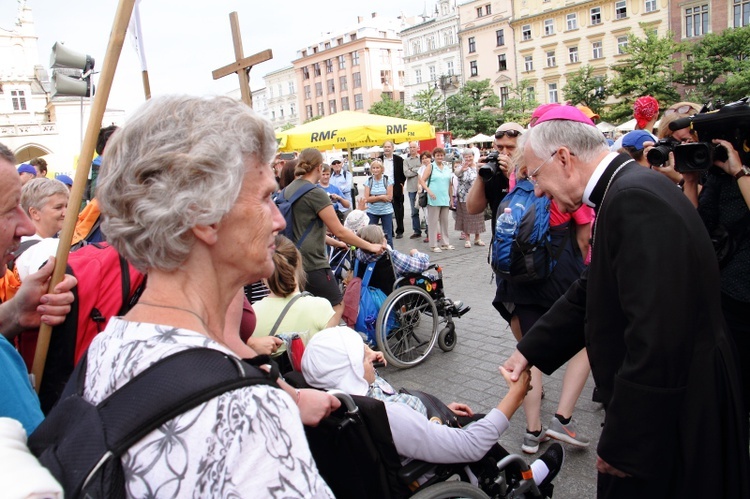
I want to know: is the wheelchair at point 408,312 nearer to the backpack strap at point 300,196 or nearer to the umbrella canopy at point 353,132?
the backpack strap at point 300,196

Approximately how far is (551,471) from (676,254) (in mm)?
1532

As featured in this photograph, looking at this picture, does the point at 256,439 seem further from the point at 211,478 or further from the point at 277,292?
the point at 277,292

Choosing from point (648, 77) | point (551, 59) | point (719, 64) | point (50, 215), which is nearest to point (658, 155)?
point (50, 215)

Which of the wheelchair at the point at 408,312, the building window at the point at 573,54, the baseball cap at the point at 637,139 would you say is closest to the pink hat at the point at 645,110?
the baseball cap at the point at 637,139

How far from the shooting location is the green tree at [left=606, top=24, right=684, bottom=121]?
3622 centimetres

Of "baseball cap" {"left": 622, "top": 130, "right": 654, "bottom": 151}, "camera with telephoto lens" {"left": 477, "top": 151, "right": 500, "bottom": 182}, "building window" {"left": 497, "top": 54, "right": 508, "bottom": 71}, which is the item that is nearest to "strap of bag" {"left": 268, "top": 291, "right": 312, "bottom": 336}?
"camera with telephoto lens" {"left": 477, "top": 151, "right": 500, "bottom": 182}

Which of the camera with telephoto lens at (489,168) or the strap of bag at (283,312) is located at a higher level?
the camera with telephoto lens at (489,168)

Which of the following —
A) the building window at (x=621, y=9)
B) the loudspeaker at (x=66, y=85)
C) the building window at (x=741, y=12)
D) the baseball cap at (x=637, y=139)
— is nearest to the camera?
the baseball cap at (x=637, y=139)

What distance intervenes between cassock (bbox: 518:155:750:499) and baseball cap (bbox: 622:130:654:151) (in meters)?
2.27

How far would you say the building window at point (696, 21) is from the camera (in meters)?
45.6

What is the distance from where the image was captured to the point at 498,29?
2437 inches

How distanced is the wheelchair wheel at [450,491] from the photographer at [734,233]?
1.36 m

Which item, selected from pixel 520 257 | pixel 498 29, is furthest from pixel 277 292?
pixel 498 29

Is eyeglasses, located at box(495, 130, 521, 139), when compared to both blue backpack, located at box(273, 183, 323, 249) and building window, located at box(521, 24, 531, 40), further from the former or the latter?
building window, located at box(521, 24, 531, 40)
